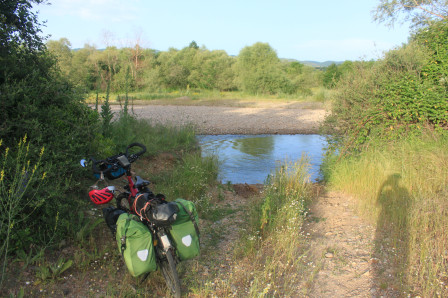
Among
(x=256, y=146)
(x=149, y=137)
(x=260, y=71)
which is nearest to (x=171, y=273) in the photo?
(x=149, y=137)

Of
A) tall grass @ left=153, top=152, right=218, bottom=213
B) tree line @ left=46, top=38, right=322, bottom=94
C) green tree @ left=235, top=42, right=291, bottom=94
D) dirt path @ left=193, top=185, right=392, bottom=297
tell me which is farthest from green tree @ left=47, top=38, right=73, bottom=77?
green tree @ left=235, top=42, right=291, bottom=94

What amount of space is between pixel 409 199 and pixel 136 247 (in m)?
4.21

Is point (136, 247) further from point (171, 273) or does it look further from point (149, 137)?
point (149, 137)

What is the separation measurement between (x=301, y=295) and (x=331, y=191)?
4.01 metres

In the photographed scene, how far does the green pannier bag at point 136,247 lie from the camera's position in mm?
3076

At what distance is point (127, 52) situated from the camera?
140 feet

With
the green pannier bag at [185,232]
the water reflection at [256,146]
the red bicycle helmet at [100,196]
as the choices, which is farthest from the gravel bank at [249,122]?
the green pannier bag at [185,232]

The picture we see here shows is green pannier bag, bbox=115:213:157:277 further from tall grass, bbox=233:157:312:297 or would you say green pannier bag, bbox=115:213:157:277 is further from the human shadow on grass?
the human shadow on grass

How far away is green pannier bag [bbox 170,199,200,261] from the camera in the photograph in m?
3.25

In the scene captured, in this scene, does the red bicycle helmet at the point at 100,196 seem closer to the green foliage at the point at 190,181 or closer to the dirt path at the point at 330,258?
the dirt path at the point at 330,258

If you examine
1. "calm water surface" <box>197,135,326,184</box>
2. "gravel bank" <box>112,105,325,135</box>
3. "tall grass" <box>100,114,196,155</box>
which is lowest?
"calm water surface" <box>197,135,326,184</box>

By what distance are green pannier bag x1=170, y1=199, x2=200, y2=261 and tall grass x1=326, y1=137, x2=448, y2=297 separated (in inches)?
84.7

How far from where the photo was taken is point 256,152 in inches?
489

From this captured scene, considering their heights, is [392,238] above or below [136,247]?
below
